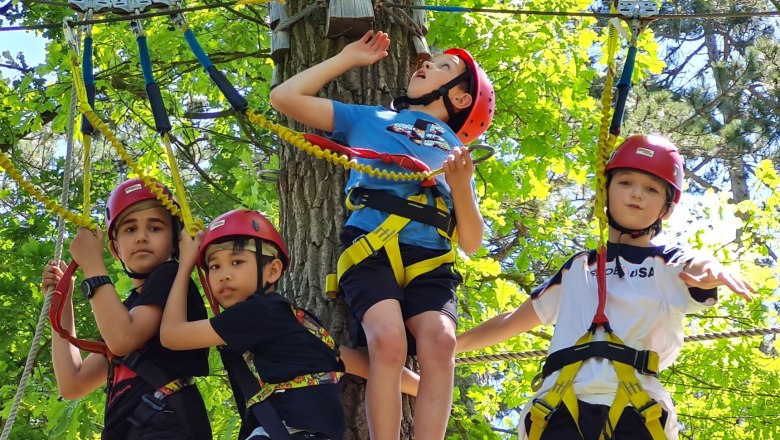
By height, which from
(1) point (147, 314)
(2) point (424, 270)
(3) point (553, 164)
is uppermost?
(3) point (553, 164)

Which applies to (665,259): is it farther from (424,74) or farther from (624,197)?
(424,74)

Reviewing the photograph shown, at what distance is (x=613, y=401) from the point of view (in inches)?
139

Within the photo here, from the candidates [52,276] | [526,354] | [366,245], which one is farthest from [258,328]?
[526,354]

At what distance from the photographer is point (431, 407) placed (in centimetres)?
362

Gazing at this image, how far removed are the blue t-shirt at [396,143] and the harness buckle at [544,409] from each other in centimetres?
67

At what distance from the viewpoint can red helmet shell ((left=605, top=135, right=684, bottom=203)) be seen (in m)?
3.87

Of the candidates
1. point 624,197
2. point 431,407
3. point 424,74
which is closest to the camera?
point 431,407

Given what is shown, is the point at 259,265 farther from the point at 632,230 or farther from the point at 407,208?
the point at 632,230

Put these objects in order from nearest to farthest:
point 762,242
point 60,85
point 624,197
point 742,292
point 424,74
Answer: point 742,292 → point 624,197 → point 424,74 → point 60,85 → point 762,242

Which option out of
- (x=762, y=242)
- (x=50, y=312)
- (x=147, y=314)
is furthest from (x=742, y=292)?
(x=762, y=242)

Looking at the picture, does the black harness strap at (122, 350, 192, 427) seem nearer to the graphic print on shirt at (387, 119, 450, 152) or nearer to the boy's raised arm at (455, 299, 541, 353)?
the boy's raised arm at (455, 299, 541, 353)

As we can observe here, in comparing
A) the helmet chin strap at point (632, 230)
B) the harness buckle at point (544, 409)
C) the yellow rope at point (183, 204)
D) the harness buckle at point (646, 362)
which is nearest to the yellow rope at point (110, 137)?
the yellow rope at point (183, 204)

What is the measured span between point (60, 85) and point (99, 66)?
0.82 m

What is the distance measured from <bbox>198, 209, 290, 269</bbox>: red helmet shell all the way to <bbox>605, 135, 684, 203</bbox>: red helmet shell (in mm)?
1274
